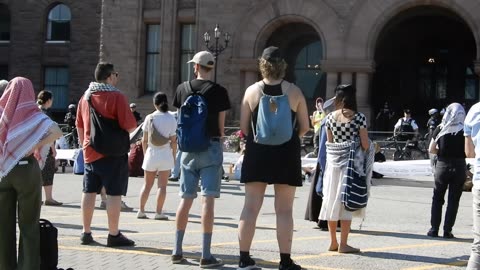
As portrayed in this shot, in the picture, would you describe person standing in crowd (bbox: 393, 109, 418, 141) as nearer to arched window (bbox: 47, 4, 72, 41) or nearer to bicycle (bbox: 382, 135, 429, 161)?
bicycle (bbox: 382, 135, 429, 161)

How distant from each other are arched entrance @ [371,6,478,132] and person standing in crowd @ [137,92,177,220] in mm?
21941

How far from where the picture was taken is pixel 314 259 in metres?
7.75

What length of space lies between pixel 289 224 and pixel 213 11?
76.5ft

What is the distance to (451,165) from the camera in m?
9.91

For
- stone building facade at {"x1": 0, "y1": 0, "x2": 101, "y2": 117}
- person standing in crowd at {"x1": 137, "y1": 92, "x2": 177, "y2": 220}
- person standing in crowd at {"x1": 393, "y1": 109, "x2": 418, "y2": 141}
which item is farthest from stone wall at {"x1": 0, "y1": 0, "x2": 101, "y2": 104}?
person standing in crowd at {"x1": 137, "y1": 92, "x2": 177, "y2": 220}

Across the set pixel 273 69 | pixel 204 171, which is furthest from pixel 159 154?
pixel 273 69

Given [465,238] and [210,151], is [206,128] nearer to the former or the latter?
[210,151]

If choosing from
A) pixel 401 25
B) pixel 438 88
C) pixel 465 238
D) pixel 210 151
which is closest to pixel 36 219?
pixel 210 151

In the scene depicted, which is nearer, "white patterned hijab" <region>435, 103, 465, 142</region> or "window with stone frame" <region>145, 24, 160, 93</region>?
"white patterned hijab" <region>435, 103, 465, 142</region>

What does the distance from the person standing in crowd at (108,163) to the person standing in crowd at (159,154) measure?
2469mm

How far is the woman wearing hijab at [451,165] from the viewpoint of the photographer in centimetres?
984

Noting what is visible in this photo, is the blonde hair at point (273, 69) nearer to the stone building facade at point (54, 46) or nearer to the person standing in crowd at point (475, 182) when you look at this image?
the person standing in crowd at point (475, 182)

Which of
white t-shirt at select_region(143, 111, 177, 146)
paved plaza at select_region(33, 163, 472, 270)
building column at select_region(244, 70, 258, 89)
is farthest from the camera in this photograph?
building column at select_region(244, 70, 258, 89)

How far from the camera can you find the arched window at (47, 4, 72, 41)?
4284cm
